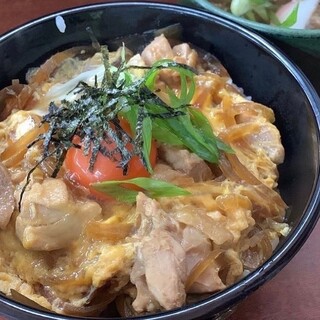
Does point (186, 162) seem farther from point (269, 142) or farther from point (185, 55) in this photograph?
point (185, 55)

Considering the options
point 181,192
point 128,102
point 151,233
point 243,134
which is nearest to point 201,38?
point 243,134

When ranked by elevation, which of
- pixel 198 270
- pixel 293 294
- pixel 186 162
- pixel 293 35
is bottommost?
pixel 293 294

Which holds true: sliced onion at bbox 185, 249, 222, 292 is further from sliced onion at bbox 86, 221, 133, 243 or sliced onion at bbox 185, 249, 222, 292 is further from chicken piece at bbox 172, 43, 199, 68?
chicken piece at bbox 172, 43, 199, 68

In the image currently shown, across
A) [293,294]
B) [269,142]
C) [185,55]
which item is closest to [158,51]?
[185,55]

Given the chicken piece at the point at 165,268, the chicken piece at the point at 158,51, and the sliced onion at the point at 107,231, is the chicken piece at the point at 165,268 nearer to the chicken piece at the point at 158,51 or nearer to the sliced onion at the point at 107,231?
the sliced onion at the point at 107,231

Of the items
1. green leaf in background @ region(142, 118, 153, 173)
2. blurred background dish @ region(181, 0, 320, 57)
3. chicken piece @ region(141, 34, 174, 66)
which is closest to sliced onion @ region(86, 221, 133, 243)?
green leaf in background @ region(142, 118, 153, 173)

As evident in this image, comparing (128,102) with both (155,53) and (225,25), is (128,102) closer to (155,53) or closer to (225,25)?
(155,53)
